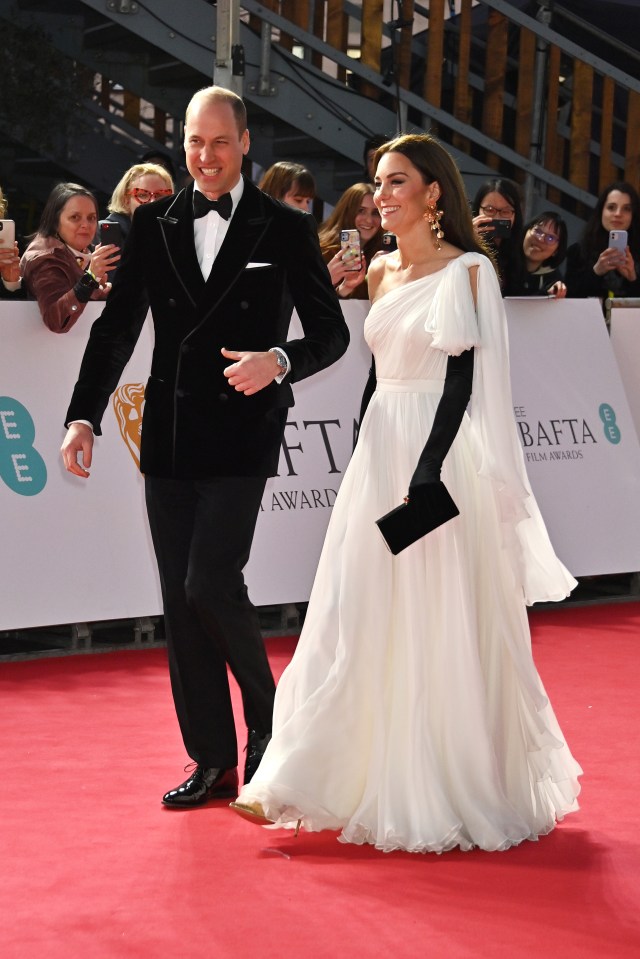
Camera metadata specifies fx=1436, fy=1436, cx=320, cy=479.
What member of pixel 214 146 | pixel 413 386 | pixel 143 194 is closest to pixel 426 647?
pixel 413 386

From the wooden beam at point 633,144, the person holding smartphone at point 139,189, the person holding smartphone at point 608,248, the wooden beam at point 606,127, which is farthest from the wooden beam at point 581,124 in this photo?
the person holding smartphone at point 139,189

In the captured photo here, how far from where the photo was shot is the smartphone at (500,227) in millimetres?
7281

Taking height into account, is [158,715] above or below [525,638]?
below

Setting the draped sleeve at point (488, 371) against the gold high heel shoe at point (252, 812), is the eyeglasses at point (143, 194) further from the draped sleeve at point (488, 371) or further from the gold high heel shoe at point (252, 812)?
the gold high heel shoe at point (252, 812)

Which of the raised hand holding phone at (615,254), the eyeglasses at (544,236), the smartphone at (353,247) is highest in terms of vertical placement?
the eyeglasses at (544,236)

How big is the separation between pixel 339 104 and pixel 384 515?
24.5 ft

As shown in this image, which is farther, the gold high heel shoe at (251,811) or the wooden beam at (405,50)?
the wooden beam at (405,50)

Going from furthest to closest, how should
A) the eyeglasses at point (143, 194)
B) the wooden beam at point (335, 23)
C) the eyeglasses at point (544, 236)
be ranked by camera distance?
1. the wooden beam at point (335, 23)
2. the eyeglasses at point (544, 236)
3. the eyeglasses at point (143, 194)

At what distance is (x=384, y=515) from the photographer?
383 cm

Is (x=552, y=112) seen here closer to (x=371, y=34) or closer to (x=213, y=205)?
(x=371, y=34)

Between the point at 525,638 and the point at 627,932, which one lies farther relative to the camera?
the point at 525,638

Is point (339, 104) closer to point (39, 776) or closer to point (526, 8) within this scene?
point (526, 8)

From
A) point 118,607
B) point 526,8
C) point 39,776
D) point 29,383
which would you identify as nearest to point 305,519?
point 118,607

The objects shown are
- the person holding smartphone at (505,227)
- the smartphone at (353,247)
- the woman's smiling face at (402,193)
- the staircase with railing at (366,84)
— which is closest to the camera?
the woman's smiling face at (402,193)
